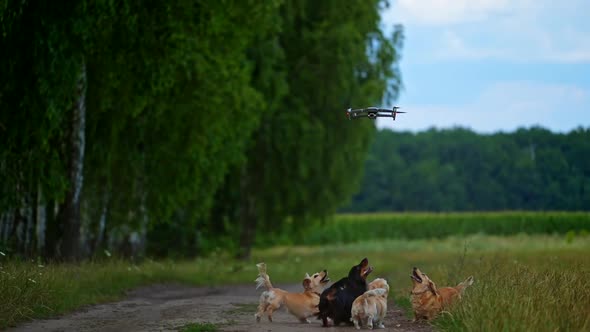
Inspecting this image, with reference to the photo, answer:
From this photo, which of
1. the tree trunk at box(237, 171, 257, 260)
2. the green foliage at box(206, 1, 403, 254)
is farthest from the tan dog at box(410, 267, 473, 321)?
the tree trunk at box(237, 171, 257, 260)

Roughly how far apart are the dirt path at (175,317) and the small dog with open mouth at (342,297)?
0.59ft

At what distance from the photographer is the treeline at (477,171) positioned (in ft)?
95.2

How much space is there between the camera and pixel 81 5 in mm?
22203

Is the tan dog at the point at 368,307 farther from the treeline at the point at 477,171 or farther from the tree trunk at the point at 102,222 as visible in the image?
the tree trunk at the point at 102,222

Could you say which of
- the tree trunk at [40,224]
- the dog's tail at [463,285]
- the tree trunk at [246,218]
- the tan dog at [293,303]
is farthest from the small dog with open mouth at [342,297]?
the tree trunk at [246,218]

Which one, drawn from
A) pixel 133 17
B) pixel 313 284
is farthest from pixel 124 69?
pixel 313 284

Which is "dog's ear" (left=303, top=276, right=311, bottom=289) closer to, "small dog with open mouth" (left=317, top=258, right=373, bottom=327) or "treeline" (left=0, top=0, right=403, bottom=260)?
"small dog with open mouth" (left=317, top=258, right=373, bottom=327)

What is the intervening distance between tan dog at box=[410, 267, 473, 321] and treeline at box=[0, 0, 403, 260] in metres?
9.48

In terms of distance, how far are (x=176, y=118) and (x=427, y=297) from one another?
687 inches

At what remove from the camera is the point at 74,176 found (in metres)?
25.7

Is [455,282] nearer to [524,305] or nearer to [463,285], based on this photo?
[463,285]

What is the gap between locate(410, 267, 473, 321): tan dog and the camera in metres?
14.5

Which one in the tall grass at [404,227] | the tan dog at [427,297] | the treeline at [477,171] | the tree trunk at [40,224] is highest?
the treeline at [477,171]

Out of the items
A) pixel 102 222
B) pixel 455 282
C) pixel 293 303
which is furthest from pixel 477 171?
pixel 293 303
